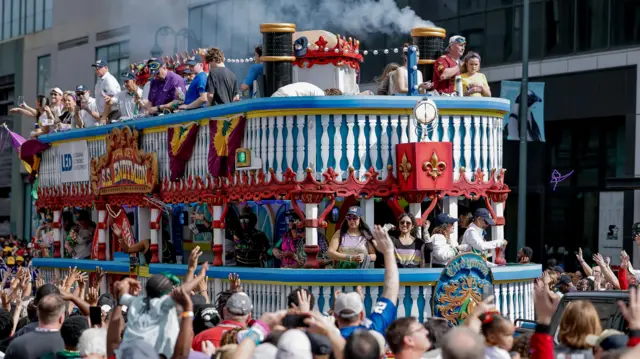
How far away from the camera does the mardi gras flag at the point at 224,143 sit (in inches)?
619

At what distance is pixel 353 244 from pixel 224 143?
2.33 m

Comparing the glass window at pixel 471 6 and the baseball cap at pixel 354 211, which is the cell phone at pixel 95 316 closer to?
the baseball cap at pixel 354 211

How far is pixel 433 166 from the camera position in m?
15.1

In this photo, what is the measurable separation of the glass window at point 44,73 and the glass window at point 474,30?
1865cm

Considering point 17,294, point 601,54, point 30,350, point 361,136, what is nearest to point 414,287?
point 361,136

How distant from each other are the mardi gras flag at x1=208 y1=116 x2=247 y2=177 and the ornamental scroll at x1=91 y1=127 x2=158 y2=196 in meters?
1.76

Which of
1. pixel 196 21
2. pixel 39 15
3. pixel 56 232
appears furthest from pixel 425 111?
pixel 39 15

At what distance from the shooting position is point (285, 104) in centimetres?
1515

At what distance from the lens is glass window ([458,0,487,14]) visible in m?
32.6

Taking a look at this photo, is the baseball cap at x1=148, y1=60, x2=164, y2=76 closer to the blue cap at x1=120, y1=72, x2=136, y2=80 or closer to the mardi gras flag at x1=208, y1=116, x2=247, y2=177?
the blue cap at x1=120, y1=72, x2=136, y2=80

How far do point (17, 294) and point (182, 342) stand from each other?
16.9ft

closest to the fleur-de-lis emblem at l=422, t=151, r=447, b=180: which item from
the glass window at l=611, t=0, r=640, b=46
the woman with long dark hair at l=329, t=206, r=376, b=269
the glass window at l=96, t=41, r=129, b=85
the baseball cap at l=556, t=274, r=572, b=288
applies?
the woman with long dark hair at l=329, t=206, r=376, b=269

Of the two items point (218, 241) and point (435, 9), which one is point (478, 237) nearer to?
point (218, 241)

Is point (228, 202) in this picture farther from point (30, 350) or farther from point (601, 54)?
point (601, 54)
